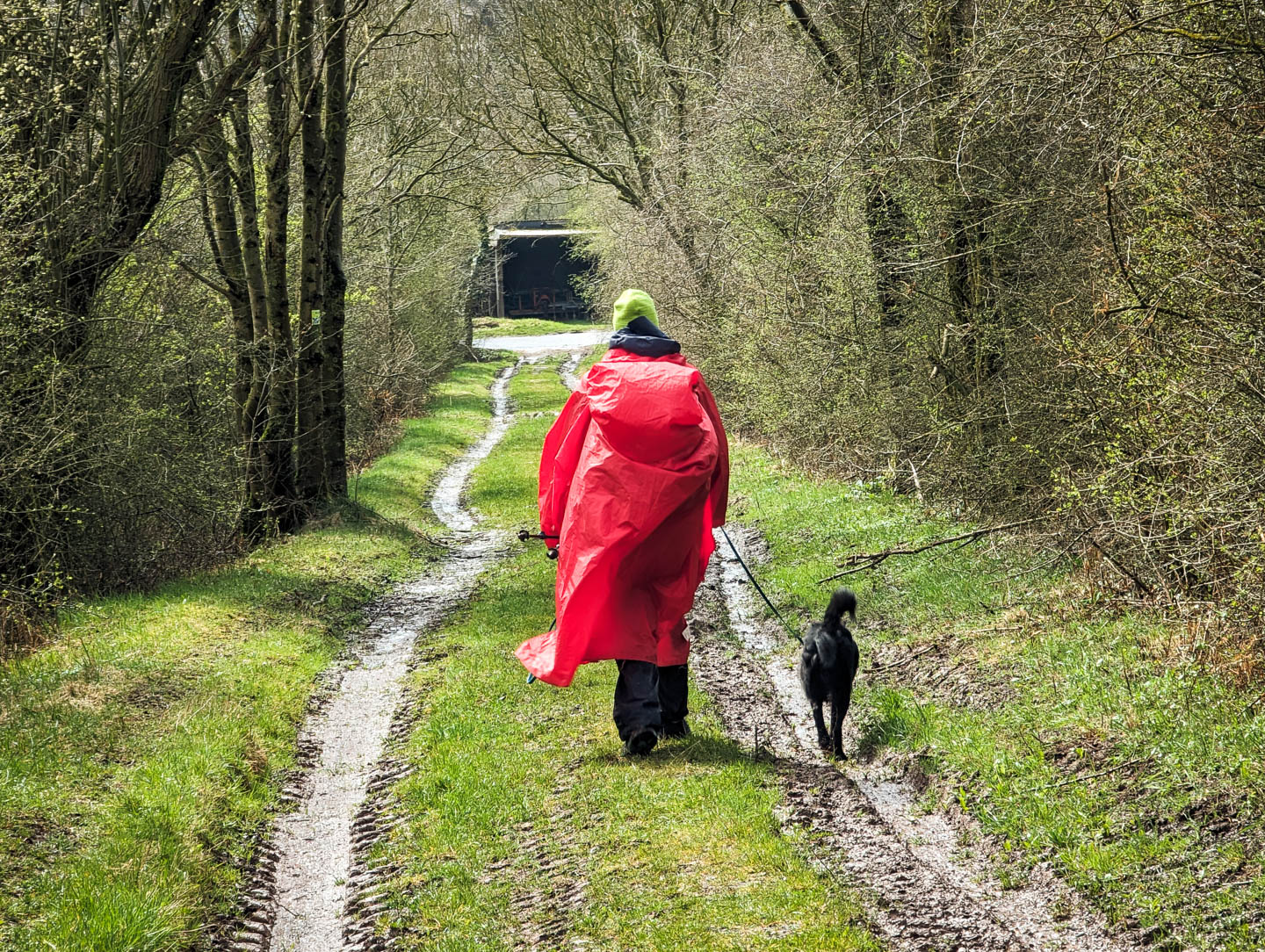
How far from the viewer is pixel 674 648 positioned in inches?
278

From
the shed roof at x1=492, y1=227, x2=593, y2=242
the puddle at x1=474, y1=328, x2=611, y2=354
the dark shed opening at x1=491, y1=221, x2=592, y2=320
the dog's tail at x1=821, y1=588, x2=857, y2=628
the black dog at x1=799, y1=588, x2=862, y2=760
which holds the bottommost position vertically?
the black dog at x1=799, y1=588, x2=862, y2=760

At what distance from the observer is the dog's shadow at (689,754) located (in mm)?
6828

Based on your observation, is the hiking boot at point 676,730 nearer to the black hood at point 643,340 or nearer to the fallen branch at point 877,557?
the black hood at point 643,340

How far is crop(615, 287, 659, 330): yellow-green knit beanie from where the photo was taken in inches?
289

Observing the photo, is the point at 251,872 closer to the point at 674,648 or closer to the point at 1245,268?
the point at 674,648

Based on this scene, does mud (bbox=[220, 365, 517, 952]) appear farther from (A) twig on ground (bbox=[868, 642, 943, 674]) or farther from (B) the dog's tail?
(A) twig on ground (bbox=[868, 642, 943, 674])

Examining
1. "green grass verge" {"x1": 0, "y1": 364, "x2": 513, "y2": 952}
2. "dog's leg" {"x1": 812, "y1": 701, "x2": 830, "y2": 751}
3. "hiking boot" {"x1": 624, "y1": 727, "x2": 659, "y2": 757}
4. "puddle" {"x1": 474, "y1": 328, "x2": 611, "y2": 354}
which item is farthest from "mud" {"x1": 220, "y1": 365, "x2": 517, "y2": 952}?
"puddle" {"x1": 474, "y1": 328, "x2": 611, "y2": 354}

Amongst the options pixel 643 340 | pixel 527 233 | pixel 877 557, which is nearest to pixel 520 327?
pixel 527 233

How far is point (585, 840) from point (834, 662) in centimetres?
177

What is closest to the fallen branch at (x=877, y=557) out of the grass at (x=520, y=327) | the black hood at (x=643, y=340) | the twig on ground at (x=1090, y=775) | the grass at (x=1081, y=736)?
the grass at (x=1081, y=736)

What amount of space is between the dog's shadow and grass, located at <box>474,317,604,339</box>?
2014 inches

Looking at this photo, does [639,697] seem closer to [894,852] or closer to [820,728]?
[820,728]

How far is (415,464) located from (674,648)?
655 inches

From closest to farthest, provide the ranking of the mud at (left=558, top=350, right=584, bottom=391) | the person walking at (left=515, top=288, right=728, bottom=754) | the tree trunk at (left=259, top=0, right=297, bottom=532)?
1. the person walking at (left=515, top=288, right=728, bottom=754)
2. the tree trunk at (left=259, top=0, right=297, bottom=532)
3. the mud at (left=558, top=350, right=584, bottom=391)
